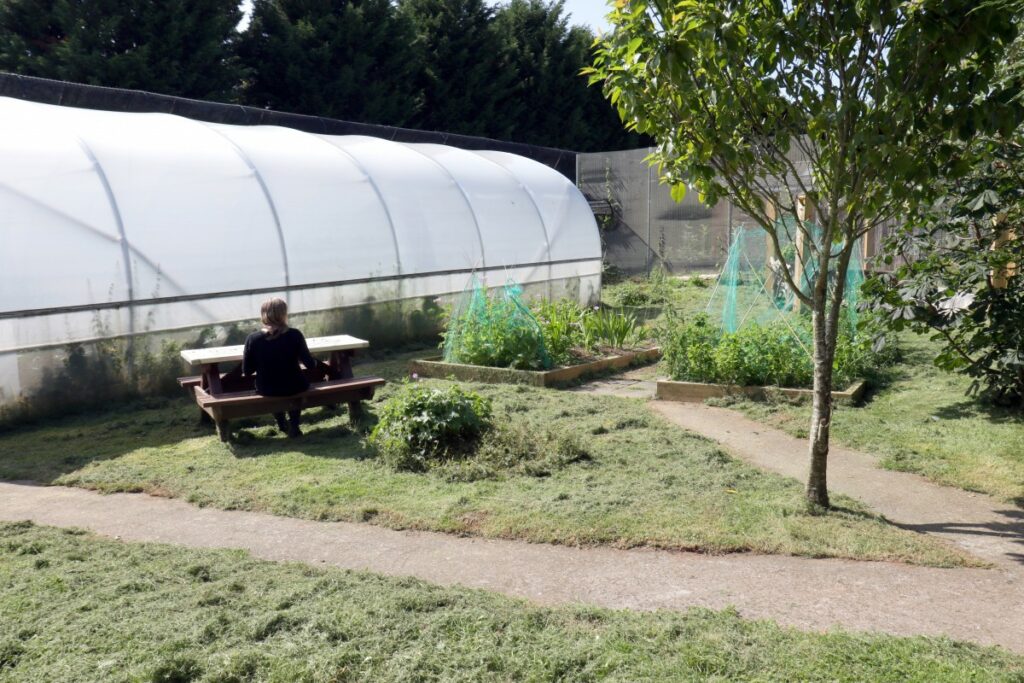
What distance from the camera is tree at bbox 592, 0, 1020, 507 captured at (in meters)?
4.87

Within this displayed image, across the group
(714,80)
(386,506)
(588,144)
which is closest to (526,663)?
(386,506)

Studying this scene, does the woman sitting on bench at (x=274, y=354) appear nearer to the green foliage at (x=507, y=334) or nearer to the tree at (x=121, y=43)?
the green foliage at (x=507, y=334)

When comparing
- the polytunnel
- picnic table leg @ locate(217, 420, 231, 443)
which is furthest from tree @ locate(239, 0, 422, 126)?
picnic table leg @ locate(217, 420, 231, 443)

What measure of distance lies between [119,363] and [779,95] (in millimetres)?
7057

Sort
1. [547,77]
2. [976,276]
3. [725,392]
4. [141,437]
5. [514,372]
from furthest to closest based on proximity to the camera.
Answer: [547,77] → [514,372] → [725,392] → [141,437] → [976,276]

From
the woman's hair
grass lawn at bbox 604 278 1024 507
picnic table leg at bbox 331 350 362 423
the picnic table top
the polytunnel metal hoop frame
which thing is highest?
the polytunnel metal hoop frame

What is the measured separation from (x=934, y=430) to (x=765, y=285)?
21.6 ft

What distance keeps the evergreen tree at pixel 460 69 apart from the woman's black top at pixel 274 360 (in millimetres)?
23848

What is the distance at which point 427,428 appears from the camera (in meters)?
6.94

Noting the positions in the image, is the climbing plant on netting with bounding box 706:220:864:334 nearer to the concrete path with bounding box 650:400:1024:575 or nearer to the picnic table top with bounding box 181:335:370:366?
the concrete path with bounding box 650:400:1024:575

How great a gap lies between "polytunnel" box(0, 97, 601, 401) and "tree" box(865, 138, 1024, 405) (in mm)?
6822

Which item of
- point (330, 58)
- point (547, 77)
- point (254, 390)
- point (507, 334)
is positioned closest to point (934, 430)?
point (507, 334)

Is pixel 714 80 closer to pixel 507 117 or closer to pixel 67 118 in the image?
pixel 67 118

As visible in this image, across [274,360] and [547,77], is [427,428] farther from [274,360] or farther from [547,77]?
[547,77]
